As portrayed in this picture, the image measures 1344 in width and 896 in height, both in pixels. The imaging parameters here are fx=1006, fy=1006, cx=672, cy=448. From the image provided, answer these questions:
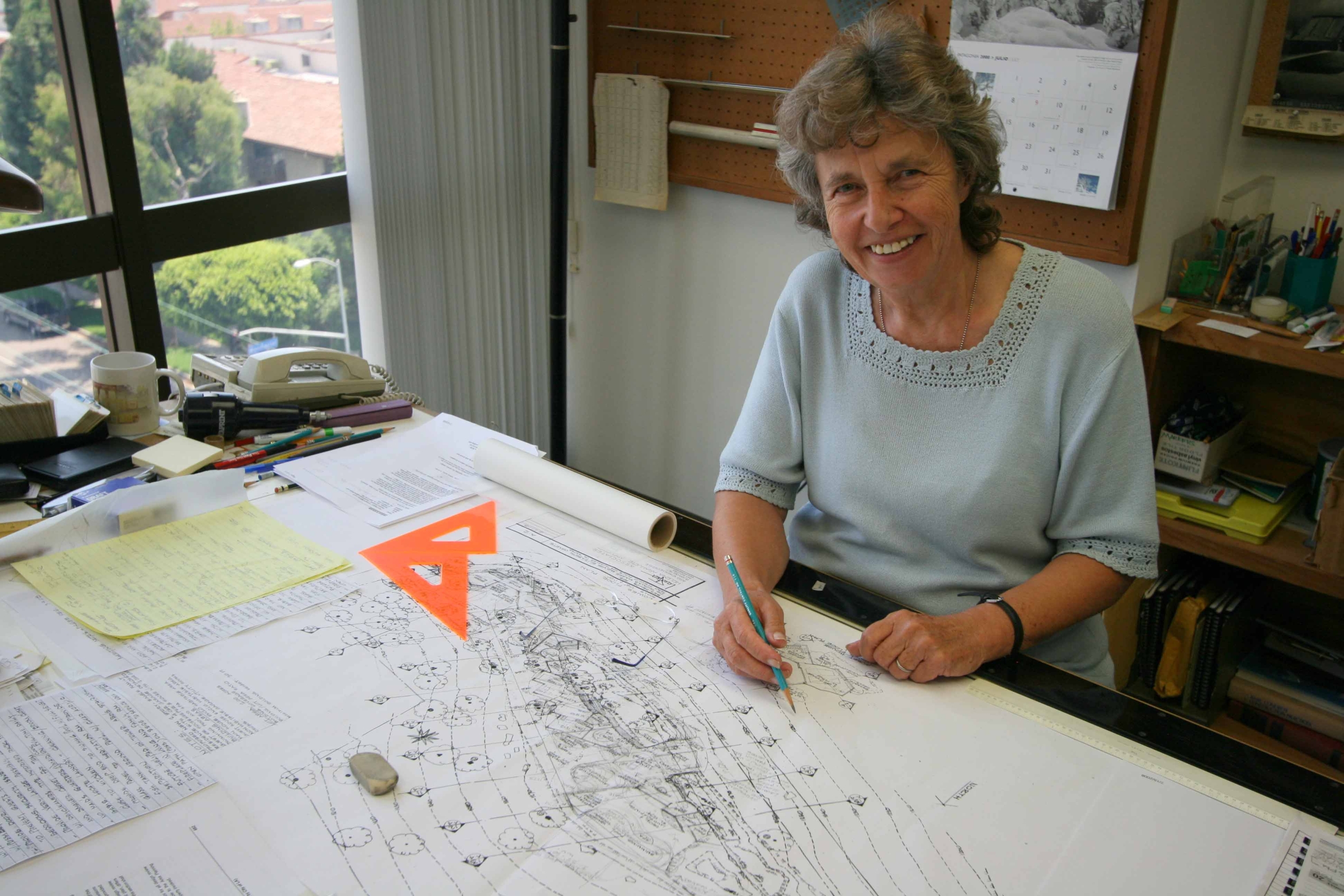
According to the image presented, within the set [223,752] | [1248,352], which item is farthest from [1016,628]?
[1248,352]

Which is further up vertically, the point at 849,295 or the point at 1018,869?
the point at 849,295

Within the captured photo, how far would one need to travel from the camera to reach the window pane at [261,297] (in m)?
2.11

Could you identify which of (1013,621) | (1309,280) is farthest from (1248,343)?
(1013,621)

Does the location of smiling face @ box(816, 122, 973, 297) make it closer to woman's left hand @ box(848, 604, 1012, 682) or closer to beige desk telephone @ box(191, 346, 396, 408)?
woman's left hand @ box(848, 604, 1012, 682)

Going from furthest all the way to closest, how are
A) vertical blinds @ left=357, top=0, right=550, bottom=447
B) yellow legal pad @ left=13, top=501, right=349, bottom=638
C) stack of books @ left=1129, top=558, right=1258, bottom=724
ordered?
1. vertical blinds @ left=357, top=0, right=550, bottom=447
2. stack of books @ left=1129, top=558, right=1258, bottom=724
3. yellow legal pad @ left=13, top=501, right=349, bottom=638

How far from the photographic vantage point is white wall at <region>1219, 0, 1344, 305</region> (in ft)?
6.41

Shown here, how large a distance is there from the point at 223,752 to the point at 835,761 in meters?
0.56

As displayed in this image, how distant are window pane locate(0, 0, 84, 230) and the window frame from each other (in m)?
0.01

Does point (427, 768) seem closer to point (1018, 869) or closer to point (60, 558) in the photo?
point (1018, 869)

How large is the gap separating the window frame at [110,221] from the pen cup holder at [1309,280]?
2.09 m

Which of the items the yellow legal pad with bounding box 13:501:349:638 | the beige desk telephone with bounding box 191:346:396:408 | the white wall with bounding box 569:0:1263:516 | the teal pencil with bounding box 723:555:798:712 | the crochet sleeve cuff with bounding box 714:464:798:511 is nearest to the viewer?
the teal pencil with bounding box 723:555:798:712

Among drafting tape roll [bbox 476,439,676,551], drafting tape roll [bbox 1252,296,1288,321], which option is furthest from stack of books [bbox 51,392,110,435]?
drafting tape roll [bbox 1252,296,1288,321]

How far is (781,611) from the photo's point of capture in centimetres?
112

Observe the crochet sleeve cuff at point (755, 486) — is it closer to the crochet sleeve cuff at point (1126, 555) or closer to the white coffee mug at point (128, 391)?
the crochet sleeve cuff at point (1126, 555)
